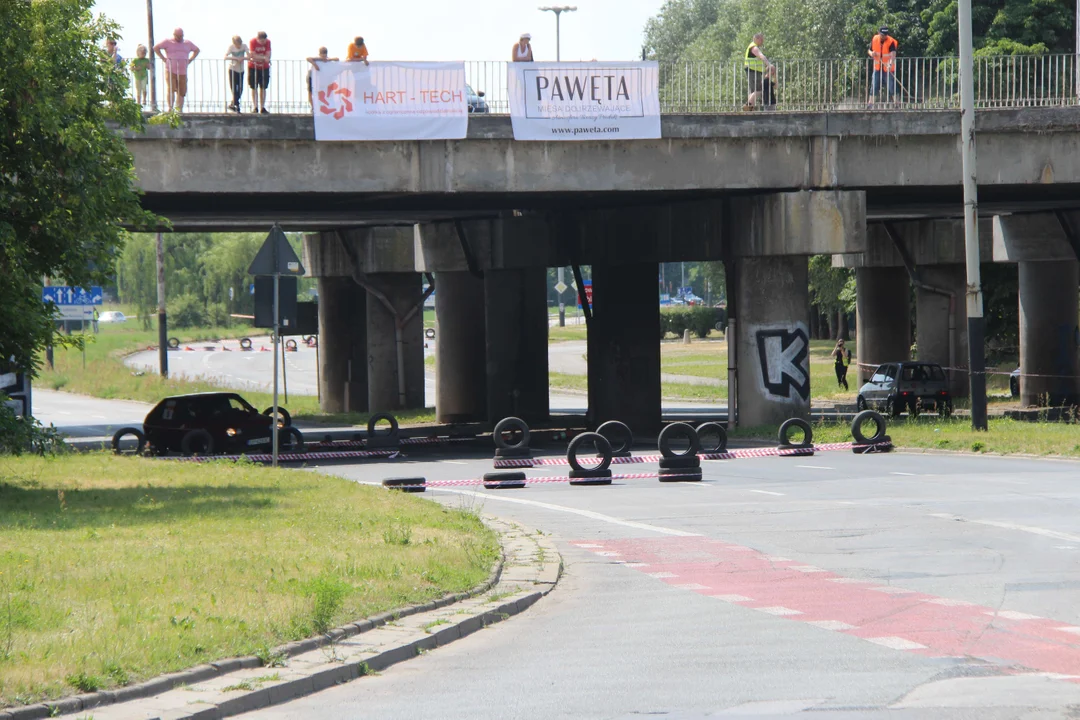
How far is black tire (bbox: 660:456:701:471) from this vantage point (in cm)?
2244

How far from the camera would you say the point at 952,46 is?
5819 cm

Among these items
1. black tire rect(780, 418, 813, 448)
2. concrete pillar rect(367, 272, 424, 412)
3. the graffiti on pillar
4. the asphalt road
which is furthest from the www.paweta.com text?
concrete pillar rect(367, 272, 424, 412)

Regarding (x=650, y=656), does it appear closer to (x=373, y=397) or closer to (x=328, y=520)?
(x=328, y=520)

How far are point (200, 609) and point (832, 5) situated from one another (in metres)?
71.4

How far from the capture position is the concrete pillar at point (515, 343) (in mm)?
41688

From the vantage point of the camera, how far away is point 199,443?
95.9 ft

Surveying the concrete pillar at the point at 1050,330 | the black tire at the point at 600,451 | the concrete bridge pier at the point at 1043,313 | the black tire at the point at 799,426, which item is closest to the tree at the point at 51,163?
the black tire at the point at 600,451

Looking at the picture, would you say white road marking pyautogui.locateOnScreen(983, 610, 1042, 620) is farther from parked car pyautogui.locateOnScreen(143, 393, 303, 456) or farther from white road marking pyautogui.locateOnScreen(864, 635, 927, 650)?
parked car pyautogui.locateOnScreen(143, 393, 303, 456)

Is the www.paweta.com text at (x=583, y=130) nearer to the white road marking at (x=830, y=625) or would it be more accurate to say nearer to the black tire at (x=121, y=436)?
the black tire at (x=121, y=436)

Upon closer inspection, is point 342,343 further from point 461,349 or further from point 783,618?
point 783,618

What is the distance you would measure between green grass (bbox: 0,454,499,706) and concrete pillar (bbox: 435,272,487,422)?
24918 millimetres

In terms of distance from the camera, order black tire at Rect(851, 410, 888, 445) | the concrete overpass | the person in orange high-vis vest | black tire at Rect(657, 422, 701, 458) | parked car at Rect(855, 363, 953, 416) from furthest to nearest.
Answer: parked car at Rect(855, 363, 953, 416) < the person in orange high-vis vest < the concrete overpass < black tire at Rect(851, 410, 888, 445) < black tire at Rect(657, 422, 701, 458)

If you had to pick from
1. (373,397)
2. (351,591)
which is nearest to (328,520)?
(351,591)

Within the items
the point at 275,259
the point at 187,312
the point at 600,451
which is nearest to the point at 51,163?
the point at 275,259
